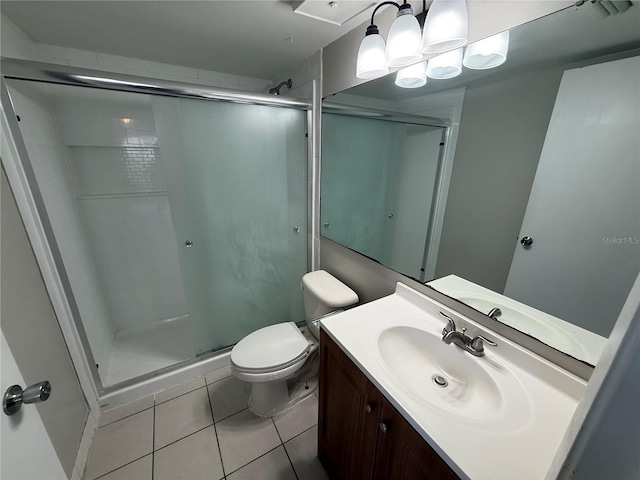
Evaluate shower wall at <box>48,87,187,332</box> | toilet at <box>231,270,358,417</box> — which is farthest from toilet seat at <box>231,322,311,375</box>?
shower wall at <box>48,87,187,332</box>

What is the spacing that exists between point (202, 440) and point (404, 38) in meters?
2.10

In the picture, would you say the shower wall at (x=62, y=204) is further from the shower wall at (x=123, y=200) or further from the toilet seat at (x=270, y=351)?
the toilet seat at (x=270, y=351)

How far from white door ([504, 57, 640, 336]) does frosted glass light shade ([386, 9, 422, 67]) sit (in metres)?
0.47

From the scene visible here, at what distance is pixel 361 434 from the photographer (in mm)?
861

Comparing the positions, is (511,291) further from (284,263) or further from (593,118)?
(284,263)

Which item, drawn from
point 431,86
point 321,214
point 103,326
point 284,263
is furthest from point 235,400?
point 431,86

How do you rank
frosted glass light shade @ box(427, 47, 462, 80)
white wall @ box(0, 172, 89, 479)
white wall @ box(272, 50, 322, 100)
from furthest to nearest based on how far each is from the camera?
white wall @ box(272, 50, 322, 100) → frosted glass light shade @ box(427, 47, 462, 80) → white wall @ box(0, 172, 89, 479)

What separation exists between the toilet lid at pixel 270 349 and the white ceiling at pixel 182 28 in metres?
1.66

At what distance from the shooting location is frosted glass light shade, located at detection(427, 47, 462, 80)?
35.4 inches

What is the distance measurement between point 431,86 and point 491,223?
0.61m

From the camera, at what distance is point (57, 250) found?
4.00ft

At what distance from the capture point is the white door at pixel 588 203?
1.94 ft

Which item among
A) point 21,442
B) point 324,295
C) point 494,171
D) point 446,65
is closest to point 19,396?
point 21,442

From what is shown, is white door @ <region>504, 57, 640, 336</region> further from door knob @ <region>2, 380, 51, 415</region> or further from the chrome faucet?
door knob @ <region>2, 380, 51, 415</region>
